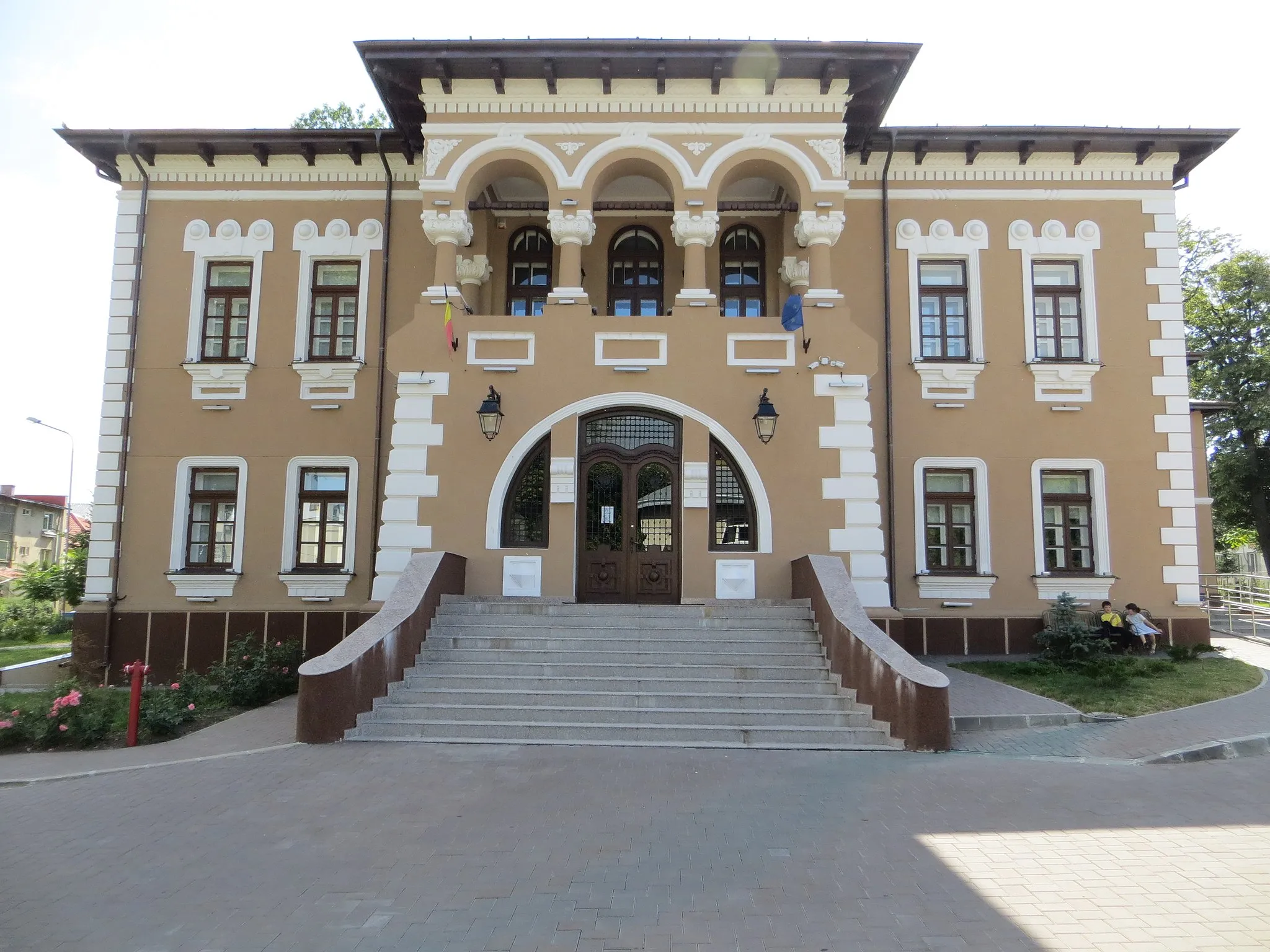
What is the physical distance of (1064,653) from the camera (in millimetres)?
13062

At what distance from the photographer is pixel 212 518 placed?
15.3 metres

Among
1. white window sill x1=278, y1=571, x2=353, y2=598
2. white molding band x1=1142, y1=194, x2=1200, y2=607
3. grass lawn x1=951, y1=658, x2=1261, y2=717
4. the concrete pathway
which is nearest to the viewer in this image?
the concrete pathway

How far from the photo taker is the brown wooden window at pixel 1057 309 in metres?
15.2

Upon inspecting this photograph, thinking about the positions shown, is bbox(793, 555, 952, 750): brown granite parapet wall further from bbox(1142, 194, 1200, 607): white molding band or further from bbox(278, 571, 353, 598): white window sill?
bbox(278, 571, 353, 598): white window sill

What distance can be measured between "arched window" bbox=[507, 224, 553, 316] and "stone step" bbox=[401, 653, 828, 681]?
7.66 meters

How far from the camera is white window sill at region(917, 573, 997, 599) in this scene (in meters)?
14.5

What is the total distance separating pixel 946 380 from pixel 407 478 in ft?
31.2

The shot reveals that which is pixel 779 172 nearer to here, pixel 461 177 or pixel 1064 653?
pixel 461 177

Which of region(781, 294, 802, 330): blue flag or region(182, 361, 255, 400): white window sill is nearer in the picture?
region(781, 294, 802, 330): blue flag

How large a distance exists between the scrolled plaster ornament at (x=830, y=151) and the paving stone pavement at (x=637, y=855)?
939cm

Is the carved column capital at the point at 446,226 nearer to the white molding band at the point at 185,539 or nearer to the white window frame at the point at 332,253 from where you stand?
the white window frame at the point at 332,253

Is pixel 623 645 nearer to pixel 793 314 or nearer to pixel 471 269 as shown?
pixel 793 314

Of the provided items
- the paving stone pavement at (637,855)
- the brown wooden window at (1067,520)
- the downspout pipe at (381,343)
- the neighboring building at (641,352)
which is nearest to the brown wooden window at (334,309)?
the neighboring building at (641,352)

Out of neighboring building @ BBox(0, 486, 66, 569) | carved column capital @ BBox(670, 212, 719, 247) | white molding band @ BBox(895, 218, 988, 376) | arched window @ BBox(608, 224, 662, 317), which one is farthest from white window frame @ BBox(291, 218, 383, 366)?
neighboring building @ BBox(0, 486, 66, 569)
